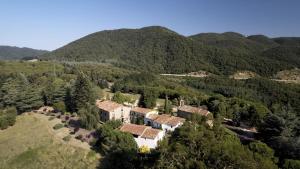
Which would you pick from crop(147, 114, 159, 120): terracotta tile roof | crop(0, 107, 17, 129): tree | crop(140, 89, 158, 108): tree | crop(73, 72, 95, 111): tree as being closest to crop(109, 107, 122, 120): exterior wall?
crop(147, 114, 159, 120): terracotta tile roof

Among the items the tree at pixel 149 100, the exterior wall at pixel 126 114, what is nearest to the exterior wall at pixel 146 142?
the exterior wall at pixel 126 114

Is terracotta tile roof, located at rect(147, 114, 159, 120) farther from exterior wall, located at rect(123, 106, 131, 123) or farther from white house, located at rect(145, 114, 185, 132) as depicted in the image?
exterior wall, located at rect(123, 106, 131, 123)

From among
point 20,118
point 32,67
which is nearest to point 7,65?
point 32,67

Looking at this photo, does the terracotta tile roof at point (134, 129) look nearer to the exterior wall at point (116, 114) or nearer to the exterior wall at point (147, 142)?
the exterior wall at point (147, 142)

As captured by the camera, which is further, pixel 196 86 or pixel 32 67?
pixel 196 86

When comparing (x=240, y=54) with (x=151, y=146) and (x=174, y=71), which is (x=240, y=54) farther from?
(x=151, y=146)

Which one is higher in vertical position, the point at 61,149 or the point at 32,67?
the point at 32,67
